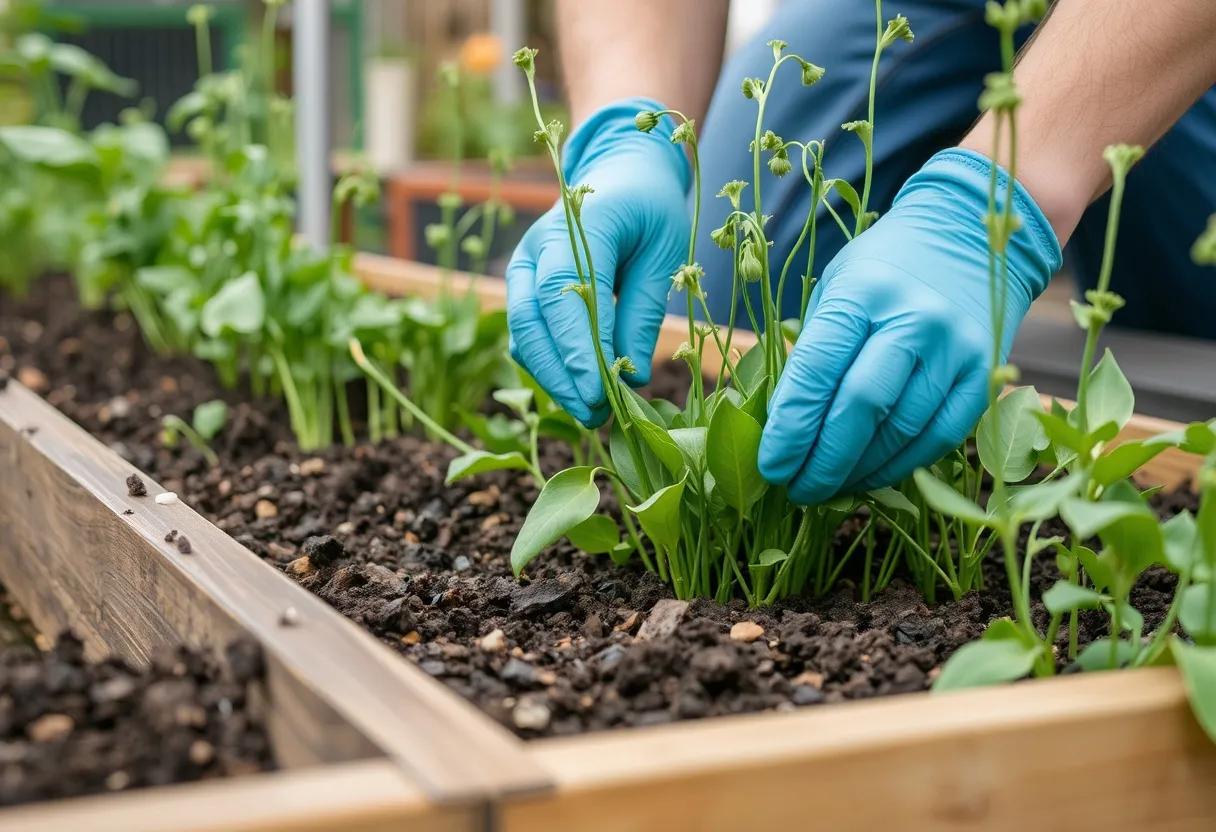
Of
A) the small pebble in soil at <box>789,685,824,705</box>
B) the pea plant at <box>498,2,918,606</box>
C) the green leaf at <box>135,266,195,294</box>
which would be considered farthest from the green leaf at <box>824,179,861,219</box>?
the green leaf at <box>135,266,195,294</box>

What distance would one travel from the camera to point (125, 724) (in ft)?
2.04

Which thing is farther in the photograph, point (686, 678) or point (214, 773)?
point (686, 678)

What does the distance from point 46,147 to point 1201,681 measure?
172 cm

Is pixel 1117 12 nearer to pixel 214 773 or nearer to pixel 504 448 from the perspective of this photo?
pixel 504 448

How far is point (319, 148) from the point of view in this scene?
2.29 meters

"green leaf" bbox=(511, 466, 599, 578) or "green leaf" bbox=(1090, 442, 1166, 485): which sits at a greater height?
"green leaf" bbox=(1090, 442, 1166, 485)

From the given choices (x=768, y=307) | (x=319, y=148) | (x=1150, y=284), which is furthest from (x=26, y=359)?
(x=1150, y=284)

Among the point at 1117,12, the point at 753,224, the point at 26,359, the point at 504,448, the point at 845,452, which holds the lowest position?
the point at 26,359

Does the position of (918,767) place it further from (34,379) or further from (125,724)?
(34,379)

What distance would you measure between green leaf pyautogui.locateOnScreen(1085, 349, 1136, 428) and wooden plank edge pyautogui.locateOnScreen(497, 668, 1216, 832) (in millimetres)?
221

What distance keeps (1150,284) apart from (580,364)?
1.15 meters

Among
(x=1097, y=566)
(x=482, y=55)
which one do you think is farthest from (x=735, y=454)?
(x=482, y=55)

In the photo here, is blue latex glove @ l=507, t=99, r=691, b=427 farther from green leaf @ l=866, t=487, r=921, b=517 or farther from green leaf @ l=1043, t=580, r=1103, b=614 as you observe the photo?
green leaf @ l=1043, t=580, r=1103, b=614

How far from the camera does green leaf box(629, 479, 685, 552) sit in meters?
0.79
